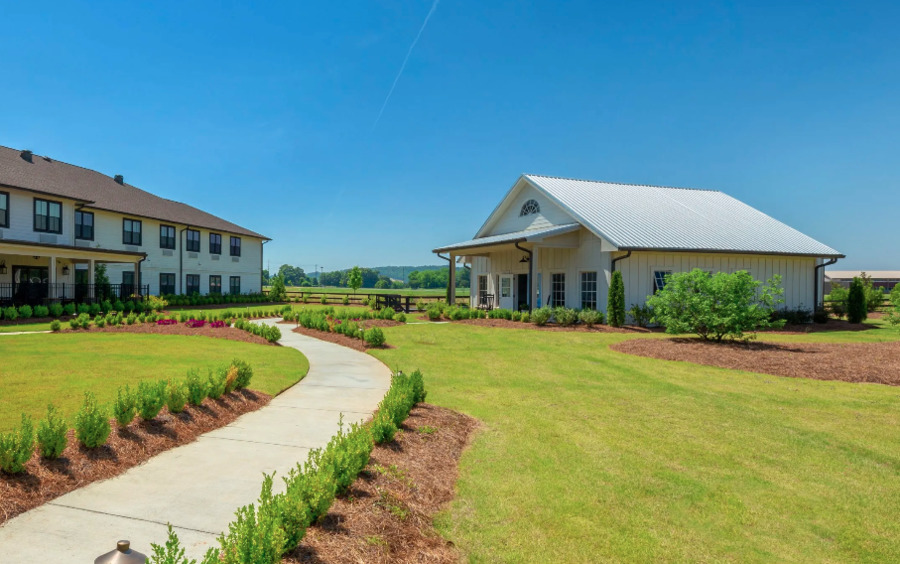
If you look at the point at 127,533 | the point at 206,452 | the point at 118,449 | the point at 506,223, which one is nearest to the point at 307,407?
the point at 206,452

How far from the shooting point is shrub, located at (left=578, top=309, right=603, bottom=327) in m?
20.0

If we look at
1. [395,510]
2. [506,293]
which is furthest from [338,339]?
[506,293]

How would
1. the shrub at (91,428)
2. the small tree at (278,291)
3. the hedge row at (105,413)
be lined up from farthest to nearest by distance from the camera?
the small tree at (278,291) < the shrub at (91,428) < the hedge row at (105,413)

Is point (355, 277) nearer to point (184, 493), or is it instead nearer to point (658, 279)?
point (658, 279)

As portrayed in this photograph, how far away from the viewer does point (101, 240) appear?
1130 inches

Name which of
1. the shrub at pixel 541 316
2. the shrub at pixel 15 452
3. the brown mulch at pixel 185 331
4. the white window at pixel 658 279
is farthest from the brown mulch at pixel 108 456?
the white window at pixel 658 279

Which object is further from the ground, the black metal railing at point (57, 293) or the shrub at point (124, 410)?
the black metal railing at point (57, 293)

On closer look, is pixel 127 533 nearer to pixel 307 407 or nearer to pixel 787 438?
pixel 307 407

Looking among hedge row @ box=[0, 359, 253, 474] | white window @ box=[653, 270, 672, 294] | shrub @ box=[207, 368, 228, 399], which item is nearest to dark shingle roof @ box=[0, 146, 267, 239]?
shrub @ box=[207, 368, 228, 399]

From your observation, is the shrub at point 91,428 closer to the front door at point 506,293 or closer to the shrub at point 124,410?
the shrub at point 124,410

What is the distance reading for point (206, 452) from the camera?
5211 millimetres

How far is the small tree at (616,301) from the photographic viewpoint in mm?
20000

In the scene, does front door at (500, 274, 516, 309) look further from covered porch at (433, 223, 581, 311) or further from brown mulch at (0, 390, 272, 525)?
brown mulch at (0, 390, 272, 525)

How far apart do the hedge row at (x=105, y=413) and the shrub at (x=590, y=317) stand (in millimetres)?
15170
